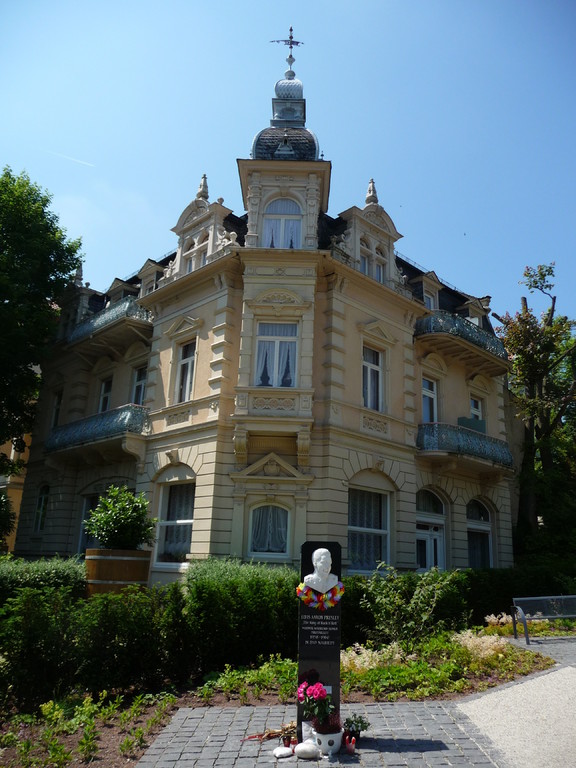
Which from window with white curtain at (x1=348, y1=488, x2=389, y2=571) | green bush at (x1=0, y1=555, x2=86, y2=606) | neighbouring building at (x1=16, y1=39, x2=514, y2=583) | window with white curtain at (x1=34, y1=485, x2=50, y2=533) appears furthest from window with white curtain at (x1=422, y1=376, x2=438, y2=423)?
window with white curtain at (x1=34, y1=485, x2=50, y2=533)

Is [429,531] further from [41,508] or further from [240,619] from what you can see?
[41,508]

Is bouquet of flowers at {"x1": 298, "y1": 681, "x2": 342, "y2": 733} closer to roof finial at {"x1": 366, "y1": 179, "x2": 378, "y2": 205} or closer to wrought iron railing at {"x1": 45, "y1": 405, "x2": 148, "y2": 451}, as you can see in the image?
wrought iron railing at {"x1": 45, "y1": 405, "x2": 148, "y2": 451}

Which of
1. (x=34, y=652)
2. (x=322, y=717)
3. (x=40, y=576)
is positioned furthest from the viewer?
(x=40, y=576)

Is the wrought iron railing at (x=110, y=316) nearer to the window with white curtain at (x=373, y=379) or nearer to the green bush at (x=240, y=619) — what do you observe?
the window with white curtain at (x=373, y=379)

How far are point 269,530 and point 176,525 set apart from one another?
9.76ft

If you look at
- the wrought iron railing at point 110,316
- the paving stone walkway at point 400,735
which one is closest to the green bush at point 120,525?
the paving stone walkway at point 400,735

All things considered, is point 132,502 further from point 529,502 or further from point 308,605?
point 529,502

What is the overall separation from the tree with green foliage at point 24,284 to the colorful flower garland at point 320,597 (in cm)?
1696

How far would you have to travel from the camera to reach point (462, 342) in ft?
68.6

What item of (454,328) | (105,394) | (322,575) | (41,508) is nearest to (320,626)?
(322,575)

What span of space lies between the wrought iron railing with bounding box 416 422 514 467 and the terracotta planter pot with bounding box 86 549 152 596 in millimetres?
9996

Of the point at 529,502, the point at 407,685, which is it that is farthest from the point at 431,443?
the point at 407,685

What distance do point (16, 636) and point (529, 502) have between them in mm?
20886

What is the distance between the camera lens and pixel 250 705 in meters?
7.74
